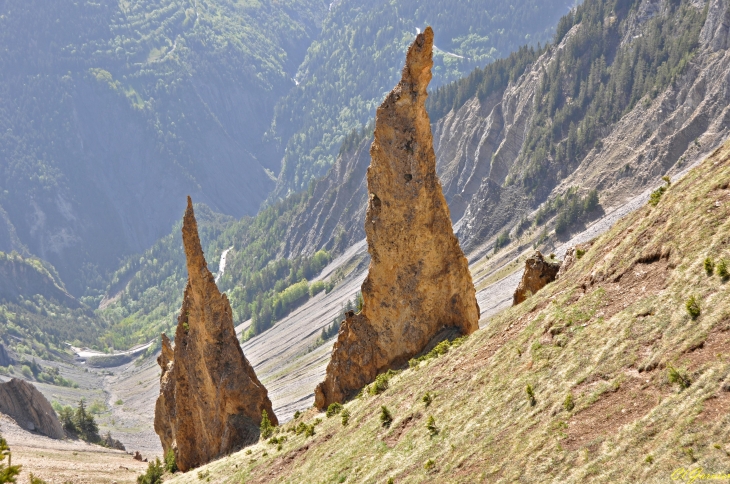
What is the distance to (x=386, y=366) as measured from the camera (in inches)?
1747

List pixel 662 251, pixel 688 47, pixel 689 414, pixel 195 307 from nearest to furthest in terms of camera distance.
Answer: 1. pixel 689 414
2. pixel 662 251
3. pixel 195 307
4. pixel 688 47

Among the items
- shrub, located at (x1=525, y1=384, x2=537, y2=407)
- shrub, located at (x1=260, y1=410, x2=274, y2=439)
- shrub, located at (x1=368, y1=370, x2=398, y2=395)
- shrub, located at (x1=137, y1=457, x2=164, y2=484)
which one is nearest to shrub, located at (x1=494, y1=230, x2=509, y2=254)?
shrub, located at (x1=137, y1=457, x2=164, y2=484)

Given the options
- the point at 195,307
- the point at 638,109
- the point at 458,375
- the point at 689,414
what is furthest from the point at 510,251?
the point at 689,414

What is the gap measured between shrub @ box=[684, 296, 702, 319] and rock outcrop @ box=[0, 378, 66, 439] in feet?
278

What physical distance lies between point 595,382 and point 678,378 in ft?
10.4

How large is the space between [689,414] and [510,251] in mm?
162762

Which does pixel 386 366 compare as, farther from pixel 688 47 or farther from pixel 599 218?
pixel 688 47

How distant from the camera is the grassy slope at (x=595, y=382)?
20406 millimetres

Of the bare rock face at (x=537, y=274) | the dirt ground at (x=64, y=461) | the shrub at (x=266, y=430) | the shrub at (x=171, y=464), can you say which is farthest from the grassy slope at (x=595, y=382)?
the dirt ground at (x=64, y=461)

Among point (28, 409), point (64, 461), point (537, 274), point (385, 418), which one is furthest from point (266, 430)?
point (28, 409)

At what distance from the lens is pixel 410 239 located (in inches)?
1720

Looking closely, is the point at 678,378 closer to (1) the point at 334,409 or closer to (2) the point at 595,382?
(2) the point at 595,382

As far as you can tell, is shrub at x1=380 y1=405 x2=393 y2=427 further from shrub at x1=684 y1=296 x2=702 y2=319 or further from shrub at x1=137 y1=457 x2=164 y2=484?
shrub at x1=137 y1=457 x2=164 y2=484

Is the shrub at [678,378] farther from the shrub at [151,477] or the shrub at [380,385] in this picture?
the shrub at [151,477]
